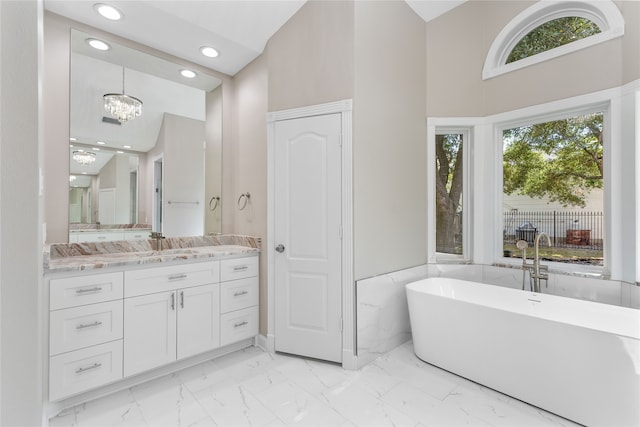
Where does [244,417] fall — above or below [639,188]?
below

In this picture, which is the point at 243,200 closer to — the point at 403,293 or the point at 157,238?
the point at 157,238

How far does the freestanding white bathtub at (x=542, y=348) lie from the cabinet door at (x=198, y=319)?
1586 mm

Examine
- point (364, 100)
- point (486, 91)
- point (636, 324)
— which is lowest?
point (636, 324)

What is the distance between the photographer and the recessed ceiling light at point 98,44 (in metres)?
2.41

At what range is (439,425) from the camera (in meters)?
1.79

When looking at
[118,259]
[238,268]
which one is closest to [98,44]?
[118,259]

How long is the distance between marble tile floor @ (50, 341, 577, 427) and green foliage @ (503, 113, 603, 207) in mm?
1788

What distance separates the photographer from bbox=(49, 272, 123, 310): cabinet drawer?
1857mm

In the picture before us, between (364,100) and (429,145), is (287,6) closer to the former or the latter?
(364,100)

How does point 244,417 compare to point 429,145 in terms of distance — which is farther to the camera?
point 429,145

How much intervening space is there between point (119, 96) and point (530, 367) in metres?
3.61

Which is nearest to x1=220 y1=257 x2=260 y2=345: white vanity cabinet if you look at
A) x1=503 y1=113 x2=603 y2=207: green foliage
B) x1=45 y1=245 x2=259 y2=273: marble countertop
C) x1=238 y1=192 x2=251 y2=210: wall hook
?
x1=45 y1=245 x2=259 y2=273: marble countertop

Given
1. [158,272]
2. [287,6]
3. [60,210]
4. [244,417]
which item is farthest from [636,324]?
[60,210]

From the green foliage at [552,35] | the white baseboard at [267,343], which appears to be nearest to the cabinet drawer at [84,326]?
the white baseboard at [267,343]
